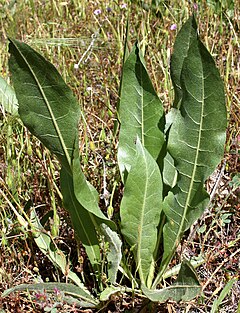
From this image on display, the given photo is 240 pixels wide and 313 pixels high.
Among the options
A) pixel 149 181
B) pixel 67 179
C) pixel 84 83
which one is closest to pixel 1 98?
pixel 84 83

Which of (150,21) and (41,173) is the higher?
(150,21)

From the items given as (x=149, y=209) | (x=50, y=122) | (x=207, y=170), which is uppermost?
(x=50, y=122)

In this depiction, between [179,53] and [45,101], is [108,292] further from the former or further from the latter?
[179,53]

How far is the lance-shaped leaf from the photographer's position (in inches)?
51.4

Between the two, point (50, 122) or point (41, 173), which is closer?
point (50, 122)

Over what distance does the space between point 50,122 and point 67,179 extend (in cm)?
20

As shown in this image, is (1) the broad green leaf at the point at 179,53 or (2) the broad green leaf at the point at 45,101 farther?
(1) the broad green leaf at the point at 179,53

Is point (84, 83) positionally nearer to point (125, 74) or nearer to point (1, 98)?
point (1, 98)

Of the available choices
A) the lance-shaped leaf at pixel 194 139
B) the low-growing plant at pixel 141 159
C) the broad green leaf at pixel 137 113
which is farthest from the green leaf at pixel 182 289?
the broad green leaf at pixel 137 113

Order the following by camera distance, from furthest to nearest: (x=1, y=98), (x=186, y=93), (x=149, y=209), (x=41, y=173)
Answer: (x=1, y=98) < (x=41, y=173) < (x=149, y=209) < (x=186, y=93)

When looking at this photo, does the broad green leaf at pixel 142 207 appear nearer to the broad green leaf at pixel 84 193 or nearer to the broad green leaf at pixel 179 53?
the broad green leaf at pixel 84 193

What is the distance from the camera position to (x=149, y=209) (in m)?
1.47

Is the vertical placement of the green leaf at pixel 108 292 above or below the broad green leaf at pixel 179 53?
below

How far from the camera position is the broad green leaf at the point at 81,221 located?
1.51m
